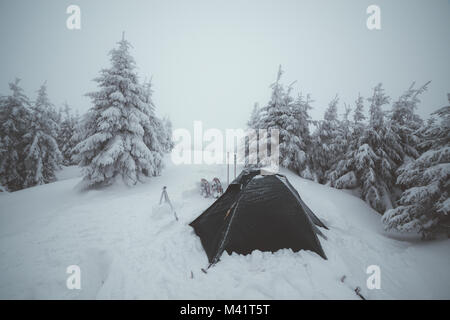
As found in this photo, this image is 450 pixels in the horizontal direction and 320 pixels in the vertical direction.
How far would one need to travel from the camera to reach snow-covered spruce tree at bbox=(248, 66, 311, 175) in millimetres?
13023

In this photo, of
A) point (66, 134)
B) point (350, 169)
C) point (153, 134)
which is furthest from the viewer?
point (66, 134)

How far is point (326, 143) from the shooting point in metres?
14.5

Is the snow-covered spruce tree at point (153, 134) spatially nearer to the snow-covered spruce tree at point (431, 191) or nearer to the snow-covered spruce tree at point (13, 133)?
the snow-covered spruce tree at point (13, 133)

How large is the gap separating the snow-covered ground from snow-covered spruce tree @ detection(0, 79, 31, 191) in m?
11.8

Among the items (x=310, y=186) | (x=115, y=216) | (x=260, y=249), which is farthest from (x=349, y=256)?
(x=115, y=216)

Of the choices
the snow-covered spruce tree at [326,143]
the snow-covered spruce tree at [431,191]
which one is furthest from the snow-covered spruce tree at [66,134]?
the snow-covered spruce tree at [431,191]

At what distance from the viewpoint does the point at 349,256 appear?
510 cm

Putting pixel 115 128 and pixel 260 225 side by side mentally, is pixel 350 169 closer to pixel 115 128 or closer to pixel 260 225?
pixel 260 225

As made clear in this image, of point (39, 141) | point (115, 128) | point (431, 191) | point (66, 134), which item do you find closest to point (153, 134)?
point (115, 128)

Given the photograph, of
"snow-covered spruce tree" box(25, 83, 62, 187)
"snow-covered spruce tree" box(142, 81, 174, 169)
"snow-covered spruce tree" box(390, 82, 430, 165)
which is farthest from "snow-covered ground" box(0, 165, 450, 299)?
"snow-covered spruce tree" box(25, 83, 62, 187)

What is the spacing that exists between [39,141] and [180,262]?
20558 mm

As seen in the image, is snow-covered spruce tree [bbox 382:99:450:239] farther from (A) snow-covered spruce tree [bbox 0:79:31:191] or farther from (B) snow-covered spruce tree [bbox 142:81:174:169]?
(A) snow-covered spruce tree [bbox 0:79:31:191]

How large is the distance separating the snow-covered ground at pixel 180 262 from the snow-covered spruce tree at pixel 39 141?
11.4m

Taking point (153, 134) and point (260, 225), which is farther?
point (153, 134)
